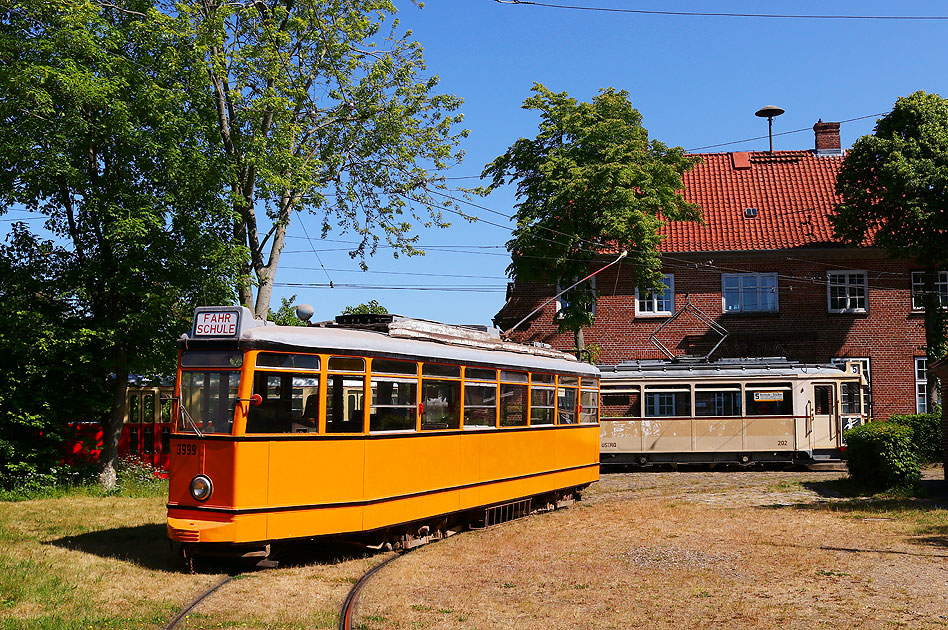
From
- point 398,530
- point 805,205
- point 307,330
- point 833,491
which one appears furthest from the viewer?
point 805,205

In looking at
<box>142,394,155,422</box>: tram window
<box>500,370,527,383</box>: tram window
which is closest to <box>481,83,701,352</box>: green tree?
<box>142,394,155,422</box>: tram window

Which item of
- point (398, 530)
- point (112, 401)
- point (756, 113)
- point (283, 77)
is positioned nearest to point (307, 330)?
point (398, 530)

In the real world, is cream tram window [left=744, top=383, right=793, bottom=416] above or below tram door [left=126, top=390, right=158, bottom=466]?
above

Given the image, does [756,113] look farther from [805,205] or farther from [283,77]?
[283,77]

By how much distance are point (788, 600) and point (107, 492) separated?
13.8m

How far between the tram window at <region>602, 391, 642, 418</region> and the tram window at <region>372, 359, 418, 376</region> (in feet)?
46.9

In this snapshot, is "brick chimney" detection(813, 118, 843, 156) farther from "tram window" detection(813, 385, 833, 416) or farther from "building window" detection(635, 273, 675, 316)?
"tram window" detection(813, 385, 833, 416)

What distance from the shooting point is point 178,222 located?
17.9 metres

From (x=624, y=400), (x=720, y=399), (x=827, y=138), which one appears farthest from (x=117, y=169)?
(x=827, y=138)

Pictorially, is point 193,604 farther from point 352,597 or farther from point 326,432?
point 326,432

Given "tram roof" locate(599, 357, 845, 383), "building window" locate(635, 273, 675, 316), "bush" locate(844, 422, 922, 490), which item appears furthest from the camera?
"building window" locate(635, 273, 675, 316)

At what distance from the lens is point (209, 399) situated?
1057 centimetres

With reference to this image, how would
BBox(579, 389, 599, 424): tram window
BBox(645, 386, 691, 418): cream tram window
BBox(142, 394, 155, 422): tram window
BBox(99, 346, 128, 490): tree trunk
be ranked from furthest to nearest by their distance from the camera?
1. BBox(645, 386, 691, 418): cream tram window
2. BBox(142, 394, 155, 422): tram window
3. BBox(99, 346, 128, 490): tree trunk
4. BBox(579, 389, 599, 424): tram window

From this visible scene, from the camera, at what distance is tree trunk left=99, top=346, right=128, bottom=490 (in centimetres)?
1859
